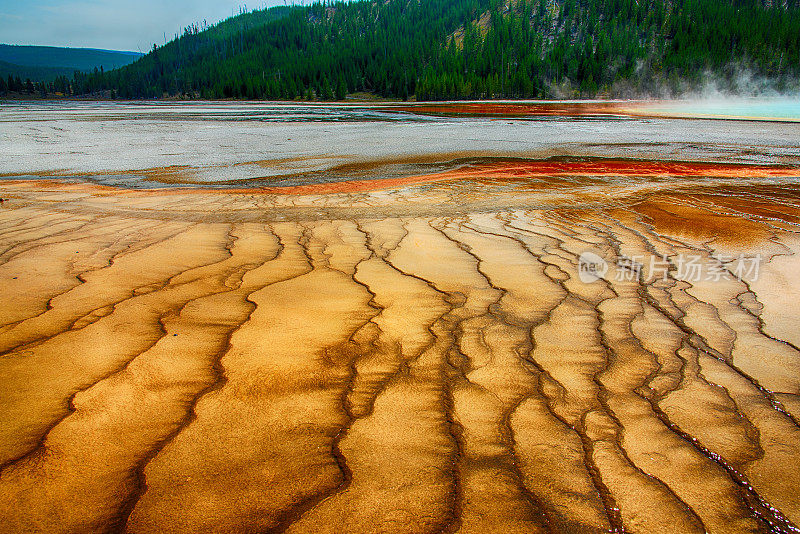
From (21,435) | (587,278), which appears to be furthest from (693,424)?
(21,435)

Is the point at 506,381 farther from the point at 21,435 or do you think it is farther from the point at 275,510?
the point at 21,435

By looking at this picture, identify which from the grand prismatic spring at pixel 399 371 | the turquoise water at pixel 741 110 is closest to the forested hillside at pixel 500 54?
the turquoise water at pixel 741 110

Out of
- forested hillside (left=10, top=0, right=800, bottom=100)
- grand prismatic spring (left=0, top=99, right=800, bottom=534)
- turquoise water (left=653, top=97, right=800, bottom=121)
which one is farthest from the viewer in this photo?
forested hillside (left=10, top=0, right=800, bottom=100)
